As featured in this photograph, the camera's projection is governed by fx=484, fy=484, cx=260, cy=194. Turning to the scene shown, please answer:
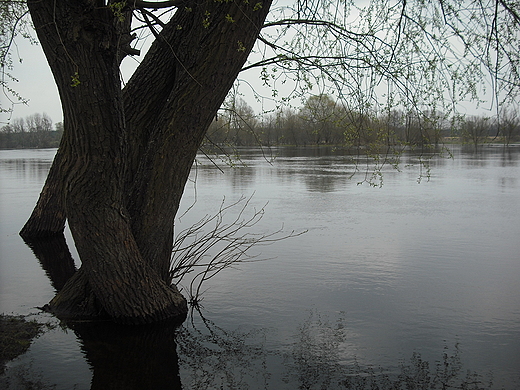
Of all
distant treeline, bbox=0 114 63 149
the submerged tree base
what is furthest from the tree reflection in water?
distant treeline, bbox=0 114 63 149

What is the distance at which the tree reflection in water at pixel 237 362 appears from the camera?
4965mm

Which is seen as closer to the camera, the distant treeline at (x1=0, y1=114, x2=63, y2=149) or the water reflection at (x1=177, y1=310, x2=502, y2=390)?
the water reflection at (x1=177, y1=310, x2=502, y2=390)

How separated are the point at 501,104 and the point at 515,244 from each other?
5.68 meters

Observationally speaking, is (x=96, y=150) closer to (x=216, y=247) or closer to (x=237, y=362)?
(x=237, y=362)

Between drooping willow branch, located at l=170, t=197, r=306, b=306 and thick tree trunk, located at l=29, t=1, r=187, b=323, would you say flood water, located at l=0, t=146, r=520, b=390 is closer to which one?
drooping willow branch, located at l=170, t=197, r=306, b=306

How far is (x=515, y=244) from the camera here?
1037 cm

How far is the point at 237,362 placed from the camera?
5.41 meters

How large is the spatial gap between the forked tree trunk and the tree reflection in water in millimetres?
353

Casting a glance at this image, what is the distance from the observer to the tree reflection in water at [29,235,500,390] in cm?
496

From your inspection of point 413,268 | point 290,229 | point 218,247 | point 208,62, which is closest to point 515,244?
point 413,268

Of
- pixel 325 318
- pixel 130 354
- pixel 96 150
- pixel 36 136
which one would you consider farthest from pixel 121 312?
pixel 36 136

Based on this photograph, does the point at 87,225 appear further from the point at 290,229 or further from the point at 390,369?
the point at 290,229

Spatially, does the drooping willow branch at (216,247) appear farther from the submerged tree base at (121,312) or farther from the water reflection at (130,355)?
the water reflection at (130,355)

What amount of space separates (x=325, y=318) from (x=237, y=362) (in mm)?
1645
